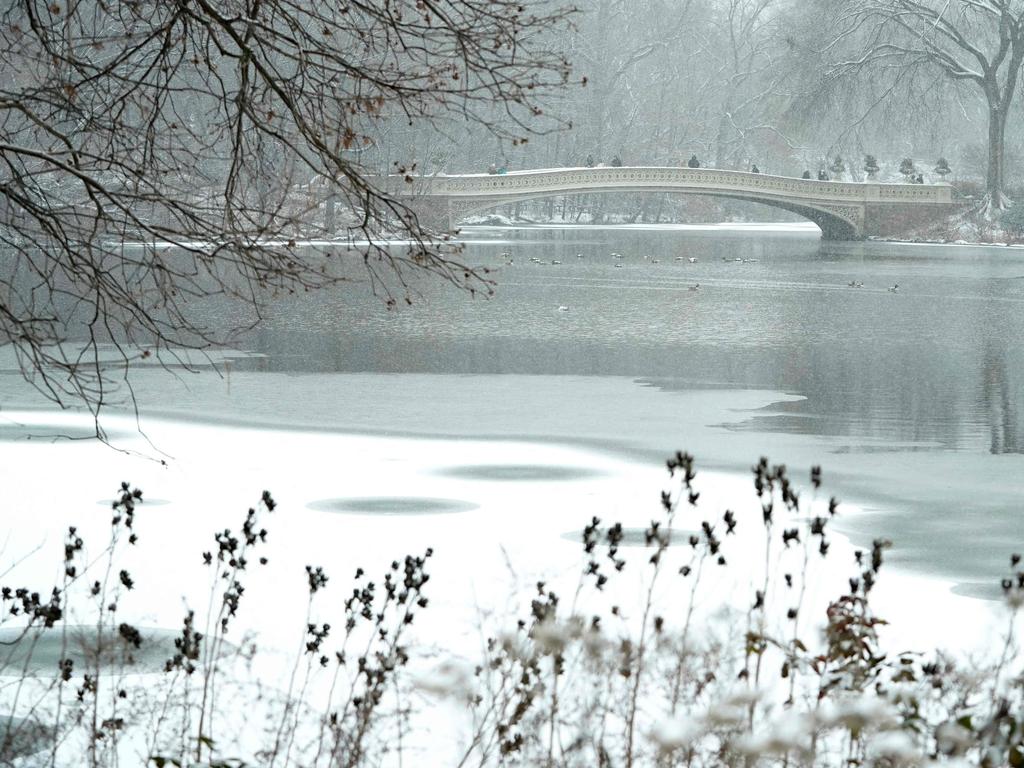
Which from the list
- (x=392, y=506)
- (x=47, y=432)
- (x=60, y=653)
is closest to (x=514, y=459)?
(x=392, y=506)

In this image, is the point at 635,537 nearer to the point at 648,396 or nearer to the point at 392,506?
the point at 392,506

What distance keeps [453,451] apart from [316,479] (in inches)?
56.7

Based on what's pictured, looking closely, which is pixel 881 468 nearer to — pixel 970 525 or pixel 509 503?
pixel 970 525

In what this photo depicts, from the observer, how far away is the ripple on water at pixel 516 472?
10.2m

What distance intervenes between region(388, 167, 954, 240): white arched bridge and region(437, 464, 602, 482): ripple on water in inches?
1772

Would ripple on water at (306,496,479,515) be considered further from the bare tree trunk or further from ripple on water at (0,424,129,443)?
the bare tree trunk

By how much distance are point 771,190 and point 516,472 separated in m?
50.3

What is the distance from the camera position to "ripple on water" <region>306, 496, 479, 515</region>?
9008 millimetres

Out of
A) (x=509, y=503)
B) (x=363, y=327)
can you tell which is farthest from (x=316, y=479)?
(x=363, y=327)

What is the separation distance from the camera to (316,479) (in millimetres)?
10031

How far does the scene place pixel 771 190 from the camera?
59.2 meters

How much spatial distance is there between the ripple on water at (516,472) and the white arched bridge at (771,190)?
45021 millimetres

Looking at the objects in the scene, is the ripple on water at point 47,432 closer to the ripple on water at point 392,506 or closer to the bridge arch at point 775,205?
the ripple on water at point 392,506

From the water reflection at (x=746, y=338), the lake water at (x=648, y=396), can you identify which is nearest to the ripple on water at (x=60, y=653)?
the lake water at (x=648, y=396)
